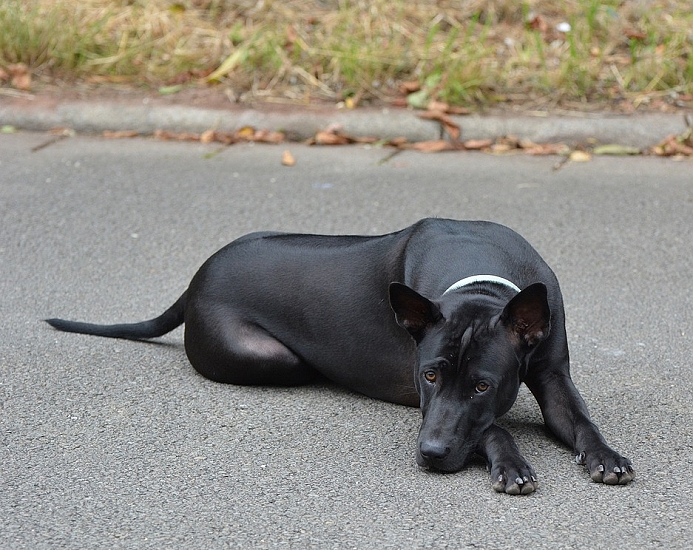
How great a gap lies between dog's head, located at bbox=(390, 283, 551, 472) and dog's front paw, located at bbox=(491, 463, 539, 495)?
5.0 inches

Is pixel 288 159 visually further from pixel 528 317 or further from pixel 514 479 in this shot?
pixel 514 479

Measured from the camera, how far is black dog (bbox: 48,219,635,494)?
3.46 meters

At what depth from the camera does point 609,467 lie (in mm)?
3459

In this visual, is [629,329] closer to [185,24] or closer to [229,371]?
[229,371]

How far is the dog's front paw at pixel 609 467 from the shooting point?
11.3ft

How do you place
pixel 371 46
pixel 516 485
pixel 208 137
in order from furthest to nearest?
1. pixel 371 46
2. pixel 208 137
3. pixel 516 485

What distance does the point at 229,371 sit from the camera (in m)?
4.38

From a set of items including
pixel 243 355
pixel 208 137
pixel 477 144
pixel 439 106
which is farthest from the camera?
pixel 208 137

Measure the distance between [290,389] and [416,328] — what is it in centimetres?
97

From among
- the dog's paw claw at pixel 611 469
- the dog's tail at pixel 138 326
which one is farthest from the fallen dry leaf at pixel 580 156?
the dog's paw claw at pixel 611 469

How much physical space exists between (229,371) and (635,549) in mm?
1837

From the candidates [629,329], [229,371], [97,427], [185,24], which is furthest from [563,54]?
[97,427]

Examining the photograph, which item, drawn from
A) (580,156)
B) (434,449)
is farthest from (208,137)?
(434,449)

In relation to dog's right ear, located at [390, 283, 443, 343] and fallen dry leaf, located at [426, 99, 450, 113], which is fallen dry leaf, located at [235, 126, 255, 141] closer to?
fallen dry leaf, located at [426, 99, 450, 113]
